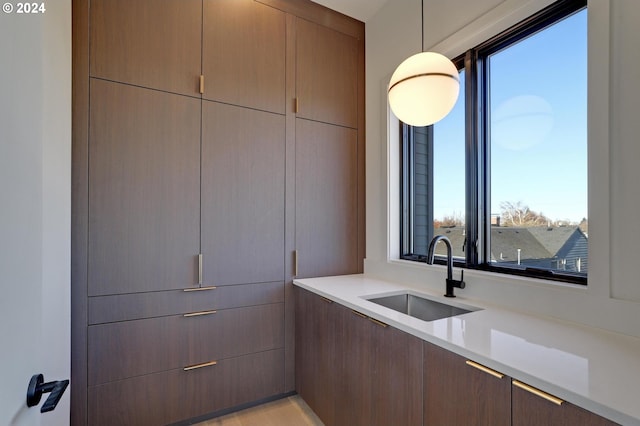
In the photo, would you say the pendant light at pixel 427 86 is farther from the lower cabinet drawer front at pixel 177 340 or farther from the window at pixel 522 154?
the lower cabinet drawer front at pixel 177 340

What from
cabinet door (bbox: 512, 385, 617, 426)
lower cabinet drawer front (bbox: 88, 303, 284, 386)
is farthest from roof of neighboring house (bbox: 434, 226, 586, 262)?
lower cabinet drawer front (bbox: 88, 303, 284, 386)

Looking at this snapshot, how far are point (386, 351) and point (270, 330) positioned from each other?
3.57ft

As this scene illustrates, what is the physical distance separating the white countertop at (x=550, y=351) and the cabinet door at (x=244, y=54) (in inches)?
63.1

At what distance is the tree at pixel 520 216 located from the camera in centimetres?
160

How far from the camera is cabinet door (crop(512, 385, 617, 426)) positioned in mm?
769

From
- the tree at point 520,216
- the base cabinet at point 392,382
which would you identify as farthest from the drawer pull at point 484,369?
the tree at point 520,216

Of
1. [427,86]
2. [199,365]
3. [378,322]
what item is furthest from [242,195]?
[427,86]

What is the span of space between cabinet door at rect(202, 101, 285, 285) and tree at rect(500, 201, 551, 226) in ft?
4.75

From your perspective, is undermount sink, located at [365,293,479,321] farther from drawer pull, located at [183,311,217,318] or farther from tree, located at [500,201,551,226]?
drawer pull, located at [183,311,217,318]

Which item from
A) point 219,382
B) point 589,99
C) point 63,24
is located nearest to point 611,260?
point 589,99

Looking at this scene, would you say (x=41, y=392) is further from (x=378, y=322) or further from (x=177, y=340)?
(x=177, y=340)

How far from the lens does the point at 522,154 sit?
168 cm

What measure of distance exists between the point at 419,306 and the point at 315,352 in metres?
0.74

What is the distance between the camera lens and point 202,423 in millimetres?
2008
